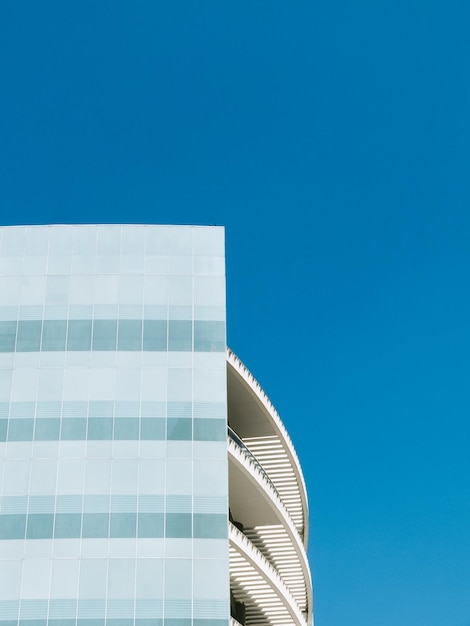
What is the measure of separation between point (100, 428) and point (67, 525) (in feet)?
17.7

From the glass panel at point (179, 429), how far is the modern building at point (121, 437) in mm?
75

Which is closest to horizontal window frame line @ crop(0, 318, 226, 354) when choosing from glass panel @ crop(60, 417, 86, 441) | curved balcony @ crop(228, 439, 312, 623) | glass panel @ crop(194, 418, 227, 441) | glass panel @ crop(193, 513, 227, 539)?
glass panel @ crop(60, 417, 86, 441)

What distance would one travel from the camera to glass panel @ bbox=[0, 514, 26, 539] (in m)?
51.2

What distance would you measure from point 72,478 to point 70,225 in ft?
50.8

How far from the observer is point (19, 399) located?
5497cm

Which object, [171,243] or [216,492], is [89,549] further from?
[171,243]

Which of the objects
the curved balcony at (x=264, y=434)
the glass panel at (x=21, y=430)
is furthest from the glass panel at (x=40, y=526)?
the curved balcony at (x=264, y=434)

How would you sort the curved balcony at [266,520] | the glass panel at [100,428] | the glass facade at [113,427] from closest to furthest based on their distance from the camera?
the glass facade at [113,427]
the glass panel at [100,428]
the curved balcony at [266,520]

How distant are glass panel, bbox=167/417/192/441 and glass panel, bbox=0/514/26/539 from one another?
8.57 metres

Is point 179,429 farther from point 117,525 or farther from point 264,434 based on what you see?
point 264,434

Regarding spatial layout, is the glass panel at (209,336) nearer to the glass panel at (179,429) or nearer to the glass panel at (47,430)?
the glass panel at (179,429)

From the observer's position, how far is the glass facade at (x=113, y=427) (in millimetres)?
50188

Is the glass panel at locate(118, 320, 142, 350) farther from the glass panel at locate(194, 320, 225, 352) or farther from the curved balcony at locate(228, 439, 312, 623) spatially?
the curved balcony at locate(228, 439, 312, 623)

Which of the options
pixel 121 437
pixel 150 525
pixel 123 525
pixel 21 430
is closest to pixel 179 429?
pixel 121 437
